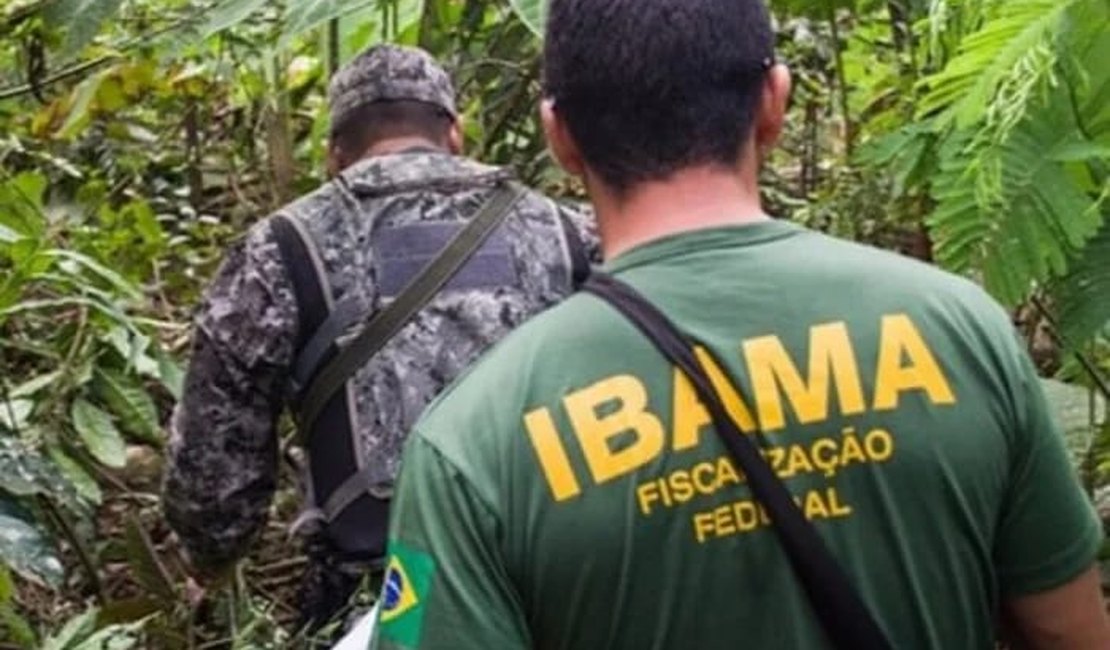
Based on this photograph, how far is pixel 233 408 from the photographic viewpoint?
3.87 m

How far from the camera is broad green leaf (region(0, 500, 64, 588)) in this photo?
12.4ft

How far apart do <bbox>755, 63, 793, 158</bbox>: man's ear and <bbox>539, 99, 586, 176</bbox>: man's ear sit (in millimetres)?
172

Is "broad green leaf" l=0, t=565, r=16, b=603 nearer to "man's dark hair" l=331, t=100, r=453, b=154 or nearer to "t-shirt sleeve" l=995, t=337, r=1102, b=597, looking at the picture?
"man's dark hair" l=331, t=100, r=453, b=154

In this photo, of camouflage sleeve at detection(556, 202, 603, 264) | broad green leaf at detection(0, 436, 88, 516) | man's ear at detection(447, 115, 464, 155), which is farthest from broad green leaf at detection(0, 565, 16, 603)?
camouflage sleeve at detection(556, 202, 603, 264)

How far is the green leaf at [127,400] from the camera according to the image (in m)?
5.28

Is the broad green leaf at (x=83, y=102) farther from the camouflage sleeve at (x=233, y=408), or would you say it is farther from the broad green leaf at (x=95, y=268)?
the camouflage sleeve at (x=233, y=408)

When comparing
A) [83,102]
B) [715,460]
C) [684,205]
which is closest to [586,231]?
[684,205]

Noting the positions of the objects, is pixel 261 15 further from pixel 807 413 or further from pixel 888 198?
pixel 807 413

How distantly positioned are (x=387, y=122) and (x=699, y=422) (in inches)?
86.1

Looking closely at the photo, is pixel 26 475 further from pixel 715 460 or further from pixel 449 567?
pixel 715 460

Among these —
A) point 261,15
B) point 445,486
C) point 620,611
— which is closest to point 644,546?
point 620,611

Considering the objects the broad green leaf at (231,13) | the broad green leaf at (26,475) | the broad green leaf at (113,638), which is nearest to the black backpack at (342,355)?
the broad green leaf at (231,13)

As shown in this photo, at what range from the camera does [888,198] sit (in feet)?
14.7

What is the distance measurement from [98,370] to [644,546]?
3.69 meters
